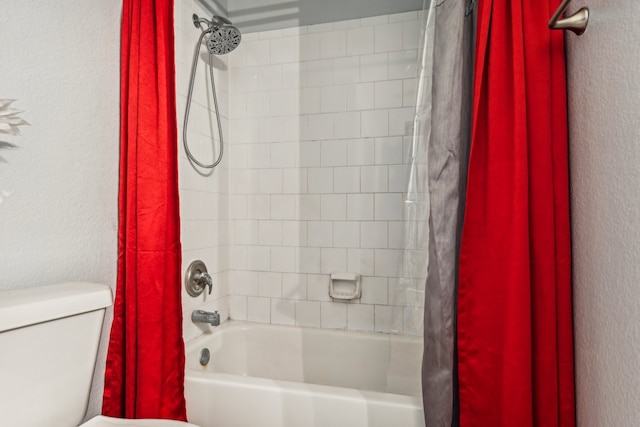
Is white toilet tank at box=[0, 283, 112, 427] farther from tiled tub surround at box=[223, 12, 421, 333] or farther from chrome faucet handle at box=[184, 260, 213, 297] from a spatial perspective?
tiled tub surround at box=[223, 12, 421, 333]

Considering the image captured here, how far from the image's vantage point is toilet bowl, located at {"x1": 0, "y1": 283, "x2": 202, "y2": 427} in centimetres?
87

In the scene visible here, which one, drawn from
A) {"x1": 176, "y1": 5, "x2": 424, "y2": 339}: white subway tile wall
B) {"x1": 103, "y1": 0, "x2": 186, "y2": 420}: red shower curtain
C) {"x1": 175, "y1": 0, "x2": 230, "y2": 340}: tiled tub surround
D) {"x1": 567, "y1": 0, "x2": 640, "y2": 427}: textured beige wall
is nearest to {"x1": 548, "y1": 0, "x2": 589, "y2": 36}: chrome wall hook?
{"x1": 567, "y1": 0, "x2": 640, "y2": 427}: textured beige wall

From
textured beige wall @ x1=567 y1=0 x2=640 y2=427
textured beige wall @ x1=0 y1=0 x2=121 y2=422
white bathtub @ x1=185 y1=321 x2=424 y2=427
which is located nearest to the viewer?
textured beige wall @ x1=567 y1=0 x2=640 y2=427

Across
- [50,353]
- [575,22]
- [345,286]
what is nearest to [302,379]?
[345,286]

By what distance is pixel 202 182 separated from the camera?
194 centimetres

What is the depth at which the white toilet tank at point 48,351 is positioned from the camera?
864 millimetres

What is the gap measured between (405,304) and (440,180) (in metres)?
0.52

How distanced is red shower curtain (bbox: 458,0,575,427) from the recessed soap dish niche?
96 cm

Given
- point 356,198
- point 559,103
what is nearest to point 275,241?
point 356,198

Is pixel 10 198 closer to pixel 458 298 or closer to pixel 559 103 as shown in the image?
pixel 458 298

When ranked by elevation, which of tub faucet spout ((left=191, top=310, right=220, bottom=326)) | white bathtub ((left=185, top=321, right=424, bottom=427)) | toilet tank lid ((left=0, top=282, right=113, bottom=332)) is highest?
toilet tank lid ((left=0, top=282, right=113, bottom=332))

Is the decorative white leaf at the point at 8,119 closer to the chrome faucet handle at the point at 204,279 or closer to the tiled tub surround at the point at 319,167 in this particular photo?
the chrome faucet handle at the point at 204,279

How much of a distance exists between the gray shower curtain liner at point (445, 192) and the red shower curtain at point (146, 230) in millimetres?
875

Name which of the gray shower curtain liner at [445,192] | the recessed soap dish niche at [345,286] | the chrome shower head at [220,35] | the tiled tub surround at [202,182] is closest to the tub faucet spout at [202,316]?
the tiled tub surround at [202,182]
